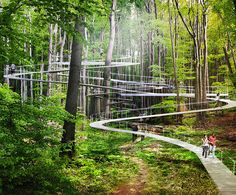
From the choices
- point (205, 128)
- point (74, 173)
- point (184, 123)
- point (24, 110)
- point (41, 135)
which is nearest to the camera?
point (24, 110)

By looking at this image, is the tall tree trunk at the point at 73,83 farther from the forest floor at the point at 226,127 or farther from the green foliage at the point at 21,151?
the forest floor at the point at 226,127

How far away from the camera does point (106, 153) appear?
43.6 ft

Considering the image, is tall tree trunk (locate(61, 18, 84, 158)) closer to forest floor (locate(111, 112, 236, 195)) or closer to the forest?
the forest

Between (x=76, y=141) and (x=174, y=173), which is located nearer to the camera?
(x=174, y=173)

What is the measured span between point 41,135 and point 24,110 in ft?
2.40

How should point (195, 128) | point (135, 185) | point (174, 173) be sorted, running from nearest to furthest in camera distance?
point (135, 185)
point (174, 173)
point (195, 128)

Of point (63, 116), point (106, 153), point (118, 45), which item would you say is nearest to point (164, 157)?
point (106, 153)

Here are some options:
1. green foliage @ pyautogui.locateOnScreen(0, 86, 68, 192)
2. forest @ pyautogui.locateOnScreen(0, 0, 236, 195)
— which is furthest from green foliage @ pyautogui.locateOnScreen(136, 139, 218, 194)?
green foliage @ pyautogui.locateOnScreen(0, 86, 68, 192)

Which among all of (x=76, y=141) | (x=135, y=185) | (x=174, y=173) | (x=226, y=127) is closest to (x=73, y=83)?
(x=76, y=141)

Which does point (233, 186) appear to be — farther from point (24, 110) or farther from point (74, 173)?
point (24, 110)

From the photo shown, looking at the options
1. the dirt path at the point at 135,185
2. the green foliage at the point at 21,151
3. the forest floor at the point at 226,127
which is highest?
the green foliage at the point at 21,151

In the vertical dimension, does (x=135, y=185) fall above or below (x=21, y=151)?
below

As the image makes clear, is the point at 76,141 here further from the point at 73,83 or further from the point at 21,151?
the point at 21,151

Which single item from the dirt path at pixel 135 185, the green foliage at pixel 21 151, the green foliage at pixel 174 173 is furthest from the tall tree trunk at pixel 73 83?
the green foliage at pixel 21 151
